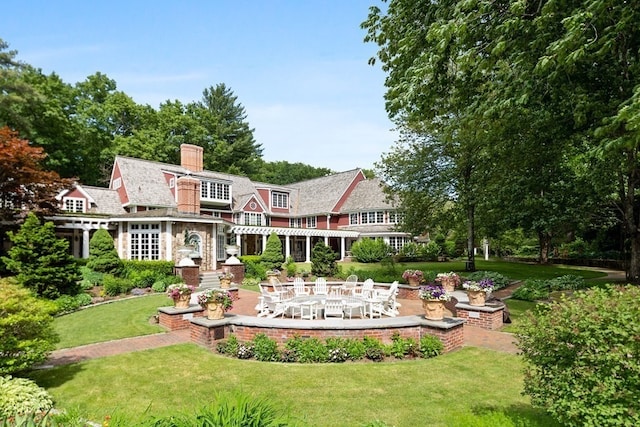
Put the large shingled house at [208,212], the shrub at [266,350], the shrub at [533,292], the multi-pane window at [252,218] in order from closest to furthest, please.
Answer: the shrub at [266,350], the shrub at [533,292], the large shingled house at [208,212], the multi-pane window at [252,218]

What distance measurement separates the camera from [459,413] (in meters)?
5.56

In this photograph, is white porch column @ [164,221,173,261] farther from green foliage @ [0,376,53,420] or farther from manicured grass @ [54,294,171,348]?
green foliage @ [0,376,53,420]

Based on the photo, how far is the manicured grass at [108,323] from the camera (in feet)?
34.6

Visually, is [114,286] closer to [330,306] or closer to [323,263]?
[323,263]

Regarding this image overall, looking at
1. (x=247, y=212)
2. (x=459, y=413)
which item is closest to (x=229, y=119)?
(x=247, y=212)

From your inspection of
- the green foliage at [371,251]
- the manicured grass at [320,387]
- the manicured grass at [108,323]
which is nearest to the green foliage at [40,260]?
the manicured grass at [108,323]

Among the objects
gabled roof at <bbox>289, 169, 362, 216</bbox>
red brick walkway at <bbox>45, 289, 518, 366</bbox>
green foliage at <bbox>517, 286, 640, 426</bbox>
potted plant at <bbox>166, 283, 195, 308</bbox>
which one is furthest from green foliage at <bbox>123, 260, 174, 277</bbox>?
green foliage at <bbox>517, 286, 640, 426</bbox>

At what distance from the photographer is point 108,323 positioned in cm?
1223

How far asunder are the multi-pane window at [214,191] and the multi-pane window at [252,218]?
8.24 feet

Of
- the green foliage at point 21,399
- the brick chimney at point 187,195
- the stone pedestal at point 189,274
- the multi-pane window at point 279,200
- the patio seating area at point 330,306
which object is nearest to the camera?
the green foliage at point 21,399

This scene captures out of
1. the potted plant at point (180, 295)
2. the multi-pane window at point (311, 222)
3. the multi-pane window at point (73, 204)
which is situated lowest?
the potted plant at point (180, 295)

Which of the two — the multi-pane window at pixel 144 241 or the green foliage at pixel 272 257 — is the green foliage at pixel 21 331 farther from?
the green foliage at pixel 272 257

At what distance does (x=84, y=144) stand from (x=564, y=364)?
45738mm

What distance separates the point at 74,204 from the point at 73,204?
7 centimetres
